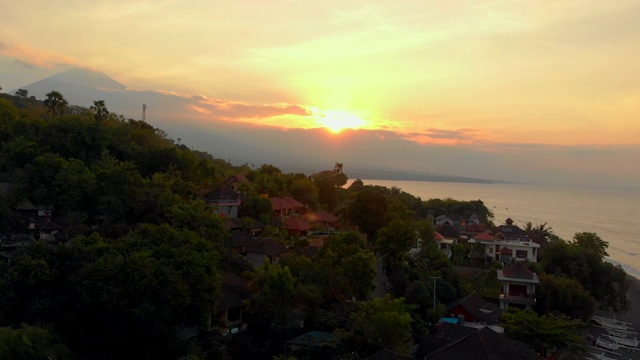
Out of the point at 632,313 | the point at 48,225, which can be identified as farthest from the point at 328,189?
the point at 48,225

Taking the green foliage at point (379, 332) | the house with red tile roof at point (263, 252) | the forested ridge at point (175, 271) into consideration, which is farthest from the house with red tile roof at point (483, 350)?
the house with red tile roof at point (263, 252)

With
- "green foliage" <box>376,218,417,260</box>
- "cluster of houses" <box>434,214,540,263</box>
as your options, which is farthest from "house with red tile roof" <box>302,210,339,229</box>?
"green foliage" <box>376,218,417,260</box>

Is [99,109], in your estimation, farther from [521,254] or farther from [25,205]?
[521,254]

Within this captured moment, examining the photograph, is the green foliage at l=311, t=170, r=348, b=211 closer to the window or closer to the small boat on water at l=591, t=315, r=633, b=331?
the window

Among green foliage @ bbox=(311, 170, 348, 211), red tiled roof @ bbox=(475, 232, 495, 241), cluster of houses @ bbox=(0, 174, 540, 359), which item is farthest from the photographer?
green foliage @ bbox=(311, 170, 348, 211)

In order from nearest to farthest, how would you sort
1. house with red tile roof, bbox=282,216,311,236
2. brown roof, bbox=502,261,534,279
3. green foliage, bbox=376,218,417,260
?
1. green foliage, bbox=376,218,417,260
2. brown roof, bbox=502,261,534,279
3. house with red tile roof, bbox=282,216,311,236

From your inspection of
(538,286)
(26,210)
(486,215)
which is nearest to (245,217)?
(26,210)

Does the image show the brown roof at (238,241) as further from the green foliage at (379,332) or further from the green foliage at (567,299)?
the green foliage at (567,299)

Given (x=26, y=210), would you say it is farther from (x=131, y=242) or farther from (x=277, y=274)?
(x=277, y=274)

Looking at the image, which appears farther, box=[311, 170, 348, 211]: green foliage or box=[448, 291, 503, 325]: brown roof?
box=[311, 170, 348, 211]: green foliage
